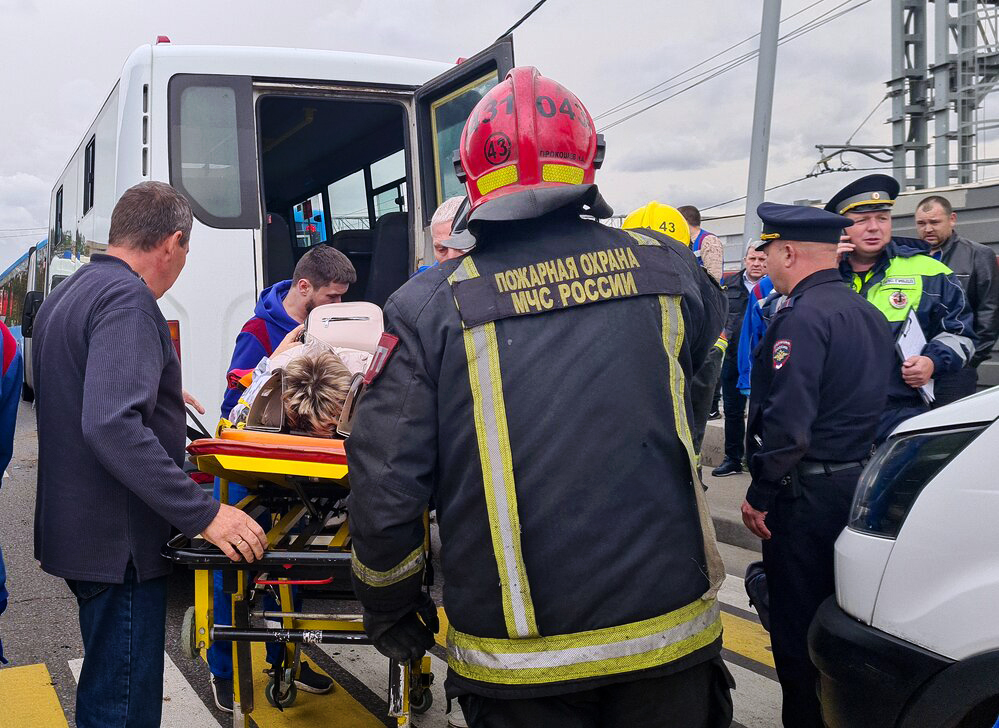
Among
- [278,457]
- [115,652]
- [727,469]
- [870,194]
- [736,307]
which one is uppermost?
[870,194]

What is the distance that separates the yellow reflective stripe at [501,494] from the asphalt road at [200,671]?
2034 mm

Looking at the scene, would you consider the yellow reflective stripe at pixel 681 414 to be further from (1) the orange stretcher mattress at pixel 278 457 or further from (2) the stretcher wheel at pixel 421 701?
(2) the stretcher wheel at pixel 421 701

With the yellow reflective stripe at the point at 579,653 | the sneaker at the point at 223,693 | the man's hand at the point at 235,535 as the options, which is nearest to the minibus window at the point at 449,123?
the sneaker at the point at 223,693

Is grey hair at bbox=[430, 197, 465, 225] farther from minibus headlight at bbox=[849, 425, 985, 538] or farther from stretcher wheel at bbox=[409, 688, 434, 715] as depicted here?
minibus headlight at bbox=[849, 425, 985, 538]

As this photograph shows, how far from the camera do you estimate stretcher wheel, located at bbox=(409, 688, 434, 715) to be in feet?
11.0

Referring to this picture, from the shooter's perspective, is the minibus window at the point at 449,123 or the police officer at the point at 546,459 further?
the minibus window at the point at 449,123

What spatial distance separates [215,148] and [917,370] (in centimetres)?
414

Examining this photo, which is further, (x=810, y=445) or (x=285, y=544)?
(x=285, y=544)

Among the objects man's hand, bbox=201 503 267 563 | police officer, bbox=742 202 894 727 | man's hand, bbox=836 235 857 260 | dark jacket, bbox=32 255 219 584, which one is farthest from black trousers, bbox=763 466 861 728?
dark jacket, bbox=32 255 219 584

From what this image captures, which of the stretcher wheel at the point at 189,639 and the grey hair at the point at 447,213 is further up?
the grey hair at the point at 447,213

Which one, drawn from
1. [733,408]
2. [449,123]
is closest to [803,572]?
[449,123]

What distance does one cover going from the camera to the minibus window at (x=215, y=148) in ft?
17.5

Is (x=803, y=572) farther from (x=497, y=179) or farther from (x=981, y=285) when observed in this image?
(x=981, y=285)

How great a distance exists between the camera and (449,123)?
563 cm
